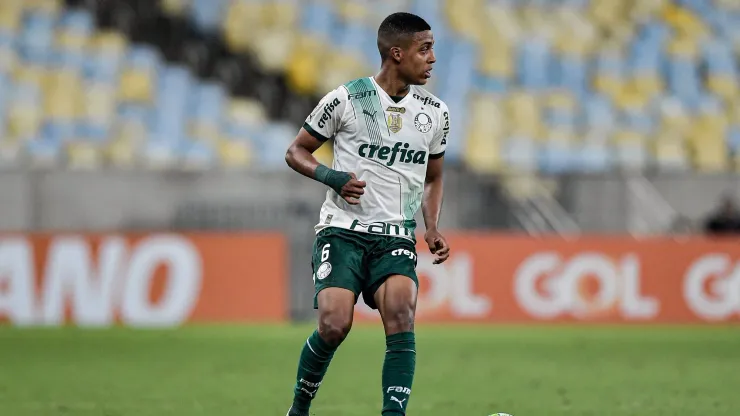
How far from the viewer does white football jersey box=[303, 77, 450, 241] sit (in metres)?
6.36

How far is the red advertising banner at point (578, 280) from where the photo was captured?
16.2 m

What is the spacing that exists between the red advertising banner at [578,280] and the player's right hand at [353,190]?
1012 cm

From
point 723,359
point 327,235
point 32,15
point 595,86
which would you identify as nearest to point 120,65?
point 32,15

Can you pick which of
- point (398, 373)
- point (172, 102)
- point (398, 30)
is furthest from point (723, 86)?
point (398, 373)

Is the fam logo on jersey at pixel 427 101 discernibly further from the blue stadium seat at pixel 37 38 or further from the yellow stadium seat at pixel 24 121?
the blue stadium seat at pixel 37 38

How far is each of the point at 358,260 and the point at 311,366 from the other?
1.99ft

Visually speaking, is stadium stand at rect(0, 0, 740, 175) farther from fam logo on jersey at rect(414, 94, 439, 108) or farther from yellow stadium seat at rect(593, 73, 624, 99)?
fam logo on jersey at rect(414, 94, 439, 108)

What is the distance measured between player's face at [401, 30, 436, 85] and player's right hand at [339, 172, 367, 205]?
2.14 ft

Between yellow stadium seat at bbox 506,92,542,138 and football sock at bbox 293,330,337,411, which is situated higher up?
yellow stadium seat at bbox 506,92,542,138

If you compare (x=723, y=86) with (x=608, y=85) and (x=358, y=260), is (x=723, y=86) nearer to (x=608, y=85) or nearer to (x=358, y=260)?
(x=608, y=85)

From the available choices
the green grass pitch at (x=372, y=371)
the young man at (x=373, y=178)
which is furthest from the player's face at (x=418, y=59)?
A: the green grass pitch at (x=372, y=371)

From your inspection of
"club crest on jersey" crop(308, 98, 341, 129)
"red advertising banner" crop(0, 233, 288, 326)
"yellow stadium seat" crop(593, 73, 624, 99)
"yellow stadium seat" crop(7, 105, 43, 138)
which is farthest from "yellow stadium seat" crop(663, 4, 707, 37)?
"club crest on jersey" crop(308, 98, 341, 129)

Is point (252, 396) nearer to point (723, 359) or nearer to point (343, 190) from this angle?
point (343, 190)

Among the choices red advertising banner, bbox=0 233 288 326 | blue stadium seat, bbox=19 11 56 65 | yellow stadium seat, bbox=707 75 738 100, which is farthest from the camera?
yellow stadium seat, bbox=707 75 738 100
